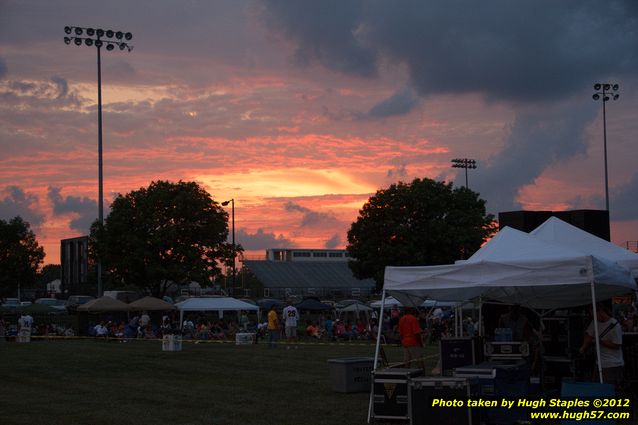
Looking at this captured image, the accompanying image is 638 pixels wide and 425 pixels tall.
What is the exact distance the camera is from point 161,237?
54.7m

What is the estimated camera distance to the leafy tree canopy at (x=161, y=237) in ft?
180

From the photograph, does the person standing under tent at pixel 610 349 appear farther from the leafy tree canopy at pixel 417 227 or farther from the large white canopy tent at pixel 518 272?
the leafy tree canopy at pixel 417 227

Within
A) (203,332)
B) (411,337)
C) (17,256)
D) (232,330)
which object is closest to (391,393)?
(411,337)

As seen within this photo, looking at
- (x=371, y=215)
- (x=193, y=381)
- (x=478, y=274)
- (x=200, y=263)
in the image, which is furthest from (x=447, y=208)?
(x=478, y=274)

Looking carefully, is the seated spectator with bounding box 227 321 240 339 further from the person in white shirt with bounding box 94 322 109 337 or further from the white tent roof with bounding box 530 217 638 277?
the white tent roof with bounding box 530 217 638 277

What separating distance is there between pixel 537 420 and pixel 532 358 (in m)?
3.46

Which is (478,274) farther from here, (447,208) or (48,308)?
(447,208)

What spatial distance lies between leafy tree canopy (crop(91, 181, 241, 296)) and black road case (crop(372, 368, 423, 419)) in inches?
1659

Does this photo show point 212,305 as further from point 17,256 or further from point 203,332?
point 17,256

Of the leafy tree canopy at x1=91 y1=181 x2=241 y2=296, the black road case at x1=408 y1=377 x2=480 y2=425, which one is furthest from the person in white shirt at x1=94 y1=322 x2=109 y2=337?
the black road case at x1=408 y1=377 x2=480 y2=425

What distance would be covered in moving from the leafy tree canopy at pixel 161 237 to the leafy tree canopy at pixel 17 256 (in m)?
14.5

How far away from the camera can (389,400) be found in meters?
13.2

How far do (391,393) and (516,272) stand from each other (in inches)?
105

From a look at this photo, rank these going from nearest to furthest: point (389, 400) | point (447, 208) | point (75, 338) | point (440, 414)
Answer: point (440, 414) → point (389, 400) → point (75, 338) → point (447, 208)
